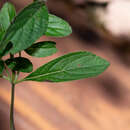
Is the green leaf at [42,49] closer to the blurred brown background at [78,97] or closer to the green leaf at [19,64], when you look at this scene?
the green leaf at [19,64]

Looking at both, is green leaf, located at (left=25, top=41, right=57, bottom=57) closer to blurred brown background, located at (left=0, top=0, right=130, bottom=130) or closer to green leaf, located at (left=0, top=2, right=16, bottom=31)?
green leaf, located at (left=0, top=2, right=16, bottom=31)

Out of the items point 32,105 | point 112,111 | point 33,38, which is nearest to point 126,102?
point 112,111

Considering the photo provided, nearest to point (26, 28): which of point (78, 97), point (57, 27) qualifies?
point (57, 27)

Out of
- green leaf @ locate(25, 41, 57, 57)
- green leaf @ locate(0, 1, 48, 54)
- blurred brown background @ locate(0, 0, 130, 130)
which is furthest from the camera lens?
blurred brown background @ locate(0, 0, 130, 130)

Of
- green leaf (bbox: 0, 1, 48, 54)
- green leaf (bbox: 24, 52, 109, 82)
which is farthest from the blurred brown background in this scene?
green leaf (bbox: 0, 1, 48, 54)

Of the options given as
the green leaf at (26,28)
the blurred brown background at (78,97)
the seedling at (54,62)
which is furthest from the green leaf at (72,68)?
the blurred brown background at (78,97)

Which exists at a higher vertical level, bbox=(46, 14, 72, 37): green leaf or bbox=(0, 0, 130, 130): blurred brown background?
bbox=(46, 14, 72, 37): green leaf
